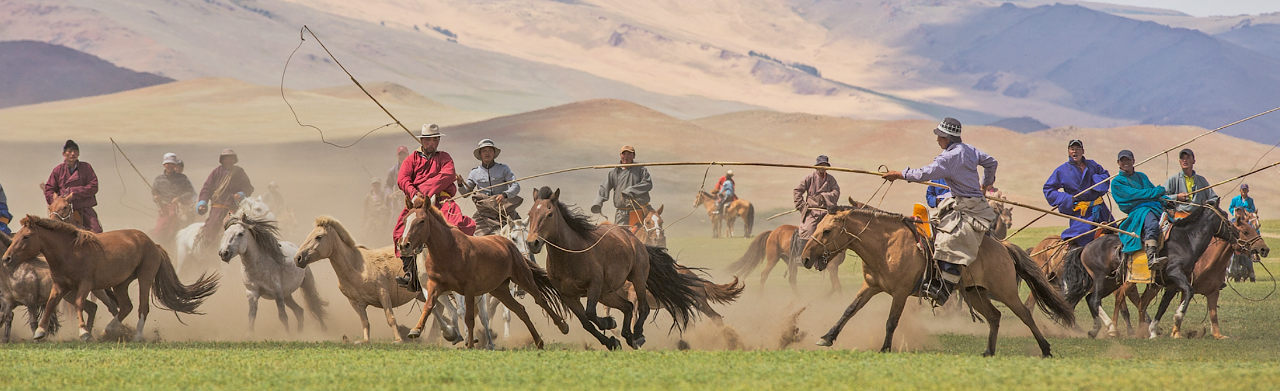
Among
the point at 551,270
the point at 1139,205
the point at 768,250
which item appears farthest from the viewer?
the point at 768,250

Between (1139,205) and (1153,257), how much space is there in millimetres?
607

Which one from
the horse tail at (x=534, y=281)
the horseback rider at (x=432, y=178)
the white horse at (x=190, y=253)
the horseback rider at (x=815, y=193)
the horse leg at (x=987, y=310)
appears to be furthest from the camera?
the white horse at (x=190, y=253)

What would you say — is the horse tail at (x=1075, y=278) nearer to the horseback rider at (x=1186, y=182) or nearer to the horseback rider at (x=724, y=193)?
the horseback rider at (x=1186, y=182)

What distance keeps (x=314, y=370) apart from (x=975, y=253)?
5199 millimetres

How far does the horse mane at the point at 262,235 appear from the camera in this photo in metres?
11.9

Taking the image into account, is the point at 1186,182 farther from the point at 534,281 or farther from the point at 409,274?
the point at 409,274

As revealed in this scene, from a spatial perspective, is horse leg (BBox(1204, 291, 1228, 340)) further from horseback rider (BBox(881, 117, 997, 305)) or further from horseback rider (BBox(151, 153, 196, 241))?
horseback rider (BBox(151, 153, 196, 241))

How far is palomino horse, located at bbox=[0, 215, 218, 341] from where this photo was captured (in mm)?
10281

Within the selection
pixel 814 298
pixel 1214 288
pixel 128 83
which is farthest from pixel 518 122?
pixel 1214 288

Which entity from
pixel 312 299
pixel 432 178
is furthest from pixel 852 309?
pixel 312 299

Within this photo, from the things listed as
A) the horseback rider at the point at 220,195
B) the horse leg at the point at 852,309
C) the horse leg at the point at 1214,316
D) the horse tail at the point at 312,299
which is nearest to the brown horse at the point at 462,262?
the horse leg at the point at 852,309

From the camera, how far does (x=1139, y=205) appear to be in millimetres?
12016

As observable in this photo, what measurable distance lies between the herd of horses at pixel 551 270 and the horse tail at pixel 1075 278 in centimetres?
2

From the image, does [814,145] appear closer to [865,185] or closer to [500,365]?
[865,185]
